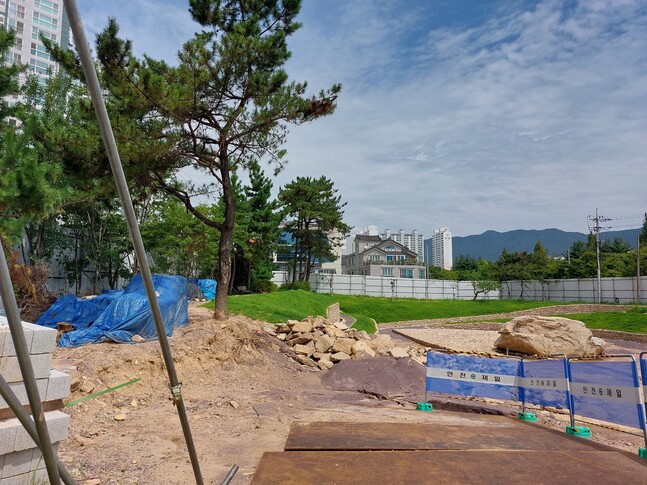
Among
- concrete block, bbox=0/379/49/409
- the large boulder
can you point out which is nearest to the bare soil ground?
concrete block, bbox=0/379/49/409

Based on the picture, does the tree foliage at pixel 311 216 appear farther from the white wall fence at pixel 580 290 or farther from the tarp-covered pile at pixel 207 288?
the white wall fence at pixel 580 290

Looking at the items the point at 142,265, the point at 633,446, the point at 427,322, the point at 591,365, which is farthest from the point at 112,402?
the point at 427,322

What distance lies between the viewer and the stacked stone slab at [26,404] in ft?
9.12

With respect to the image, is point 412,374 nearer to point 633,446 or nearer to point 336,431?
point 633,446

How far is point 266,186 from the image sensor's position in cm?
3123

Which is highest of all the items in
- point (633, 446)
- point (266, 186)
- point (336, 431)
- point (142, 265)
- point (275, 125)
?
point (266, 186)

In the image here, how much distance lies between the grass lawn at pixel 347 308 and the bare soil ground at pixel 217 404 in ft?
15.3

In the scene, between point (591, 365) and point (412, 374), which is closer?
point (591, 365)

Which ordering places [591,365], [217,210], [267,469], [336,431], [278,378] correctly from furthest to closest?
[217,210], [278,378], [591,365], [336,431], [267,469]

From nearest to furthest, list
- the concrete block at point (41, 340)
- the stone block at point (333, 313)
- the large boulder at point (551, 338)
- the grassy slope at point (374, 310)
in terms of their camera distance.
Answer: the concrete block at point (41, 340) < the large boulder at point (551, 338) < the grassy slope at point (374, 310) < the stone block at point (333, 313)

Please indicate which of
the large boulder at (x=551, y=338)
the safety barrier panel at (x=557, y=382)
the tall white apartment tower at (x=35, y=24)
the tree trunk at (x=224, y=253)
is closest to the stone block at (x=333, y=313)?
the large boulder at (x=551, y=338)

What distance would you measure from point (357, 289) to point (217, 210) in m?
20.1

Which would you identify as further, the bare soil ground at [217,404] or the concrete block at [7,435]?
the bare soil ground at [217,404]

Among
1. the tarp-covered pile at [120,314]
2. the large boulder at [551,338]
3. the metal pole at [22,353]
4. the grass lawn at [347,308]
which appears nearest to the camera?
the metal pole at [22,353]
